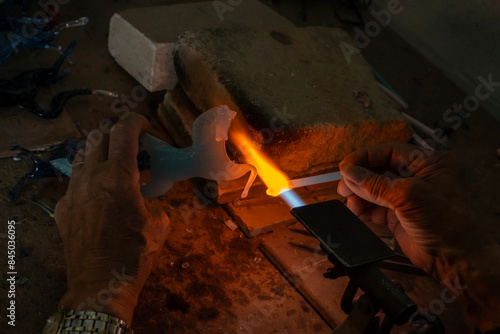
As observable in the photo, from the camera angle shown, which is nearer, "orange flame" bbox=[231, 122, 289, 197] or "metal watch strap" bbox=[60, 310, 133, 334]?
"metal watch strap" bbox=[60, 310, 133, 334]

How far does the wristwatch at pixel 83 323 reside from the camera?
1612 mm

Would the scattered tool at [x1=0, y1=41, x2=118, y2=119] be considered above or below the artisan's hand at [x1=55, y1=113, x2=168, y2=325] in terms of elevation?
below

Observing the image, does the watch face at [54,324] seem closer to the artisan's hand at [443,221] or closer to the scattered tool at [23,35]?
the artisan's hand at [443,221]

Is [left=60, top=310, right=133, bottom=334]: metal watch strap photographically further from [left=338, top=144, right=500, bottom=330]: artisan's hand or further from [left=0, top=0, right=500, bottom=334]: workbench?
[left=338, top=144, right=500, bottom=330]: artisan's hand

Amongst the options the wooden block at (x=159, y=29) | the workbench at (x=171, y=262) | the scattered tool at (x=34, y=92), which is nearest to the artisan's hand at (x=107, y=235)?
the workbench at (x=171, y=262)

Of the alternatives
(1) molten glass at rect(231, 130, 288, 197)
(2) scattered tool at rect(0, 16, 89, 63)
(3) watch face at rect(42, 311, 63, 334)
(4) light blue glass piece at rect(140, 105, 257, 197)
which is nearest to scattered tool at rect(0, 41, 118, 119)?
(2) scattered tool at rect(0, 16, 89, 63)

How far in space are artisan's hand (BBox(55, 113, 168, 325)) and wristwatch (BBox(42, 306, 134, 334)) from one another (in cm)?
3

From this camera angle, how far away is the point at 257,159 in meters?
2.46

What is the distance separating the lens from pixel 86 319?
1.62m

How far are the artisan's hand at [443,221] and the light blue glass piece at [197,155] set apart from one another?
0.55 meters

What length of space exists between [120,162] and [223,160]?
0.60 m

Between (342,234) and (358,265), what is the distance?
0.15m

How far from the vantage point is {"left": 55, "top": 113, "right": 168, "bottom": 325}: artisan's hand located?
5.59 ft

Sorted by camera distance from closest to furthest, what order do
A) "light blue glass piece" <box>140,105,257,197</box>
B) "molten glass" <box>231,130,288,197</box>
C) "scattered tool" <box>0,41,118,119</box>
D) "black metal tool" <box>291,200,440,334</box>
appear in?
"black metal tool" <box>291,200,440,334</box> < "light blue glass piece" <box>140,105,257,197</box> < "molten glass" <box>231,130,288,197</box> < "scattered tool" <box>0,41,118,119</box>
